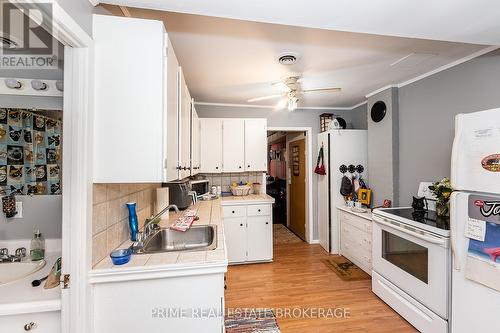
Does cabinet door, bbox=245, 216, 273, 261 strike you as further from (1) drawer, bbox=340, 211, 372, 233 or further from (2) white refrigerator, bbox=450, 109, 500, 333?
(2) white refrigerator, bbox=450, 109, 500, 333

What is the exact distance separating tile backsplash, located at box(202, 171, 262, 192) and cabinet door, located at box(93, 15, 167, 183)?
8.68ft

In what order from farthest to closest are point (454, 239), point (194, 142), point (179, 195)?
point (179, 195), point (194, 142), point (454, 239)

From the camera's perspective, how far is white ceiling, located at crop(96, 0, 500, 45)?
120 centimetres

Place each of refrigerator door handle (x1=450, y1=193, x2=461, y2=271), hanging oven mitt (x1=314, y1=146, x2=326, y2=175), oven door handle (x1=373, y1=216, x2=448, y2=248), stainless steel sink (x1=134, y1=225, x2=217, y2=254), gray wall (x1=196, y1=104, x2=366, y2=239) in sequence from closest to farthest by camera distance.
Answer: refrigerator door handle (x1=450, y1=193, x2=461, y2=271) < oven door handle (x1=373, y1=216, x2=448, y2=248) < stainless steel sink (x1=134, y1=225, x2=217, y2=254) < hanging oven mitt (x1=314, y1=146, x2=326, y2=175) < gray wall (x1=196, y1=104, x2=366, y2=239)

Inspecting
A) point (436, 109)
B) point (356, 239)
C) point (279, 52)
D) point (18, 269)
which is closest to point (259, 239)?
point (356, 239)

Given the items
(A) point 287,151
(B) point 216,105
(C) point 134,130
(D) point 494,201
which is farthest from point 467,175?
(A) point 287,151

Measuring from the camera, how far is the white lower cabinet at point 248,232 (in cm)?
327

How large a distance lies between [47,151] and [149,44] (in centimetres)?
103

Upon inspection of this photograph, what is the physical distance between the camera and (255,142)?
3643 mm

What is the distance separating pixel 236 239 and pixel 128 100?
2.55 m

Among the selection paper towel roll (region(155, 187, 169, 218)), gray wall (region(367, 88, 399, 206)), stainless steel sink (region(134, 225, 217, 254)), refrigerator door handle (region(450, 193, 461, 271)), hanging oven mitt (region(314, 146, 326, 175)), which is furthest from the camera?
hanging oven mitt (region(314, 146, 326, 175))

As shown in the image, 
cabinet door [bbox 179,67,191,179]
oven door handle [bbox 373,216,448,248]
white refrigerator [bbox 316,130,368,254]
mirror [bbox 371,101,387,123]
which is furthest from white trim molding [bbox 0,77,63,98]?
mirror [bbox 371,101,387,123]

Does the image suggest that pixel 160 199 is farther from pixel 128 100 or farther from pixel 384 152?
pixel 384 152

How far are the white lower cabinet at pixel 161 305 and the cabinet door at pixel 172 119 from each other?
0.59 meters
